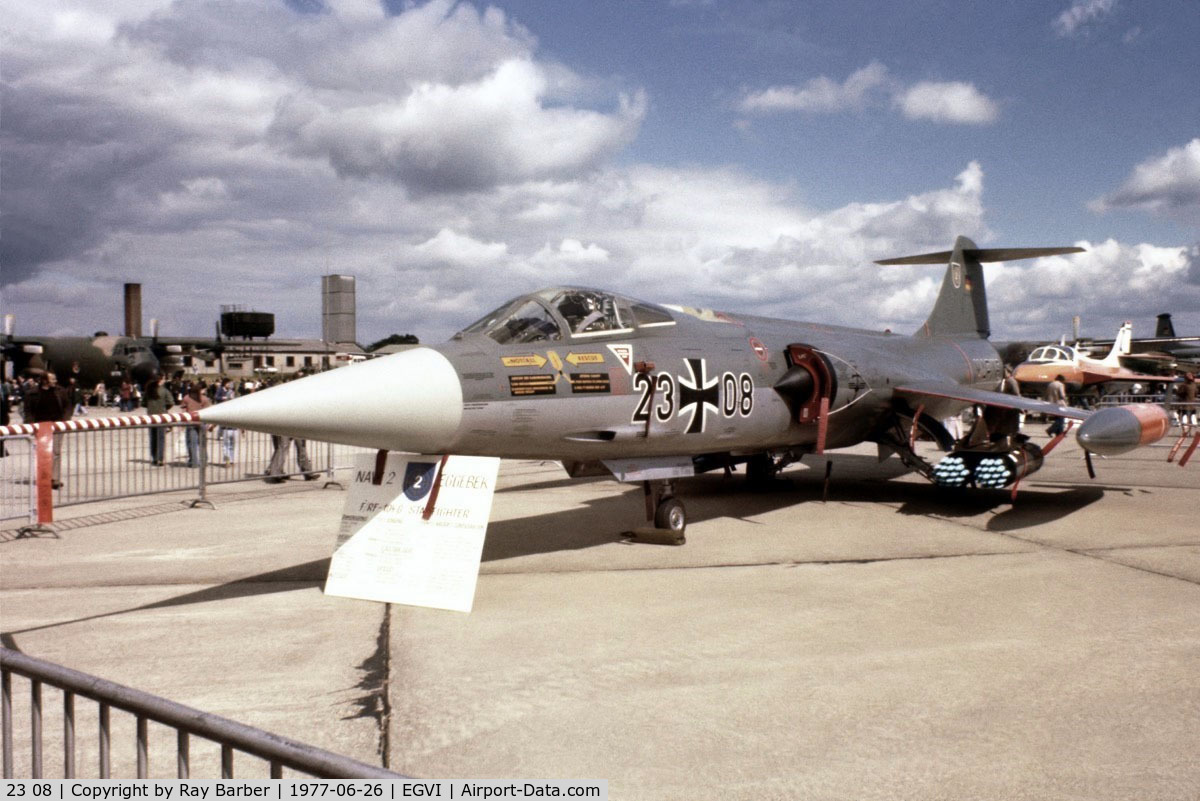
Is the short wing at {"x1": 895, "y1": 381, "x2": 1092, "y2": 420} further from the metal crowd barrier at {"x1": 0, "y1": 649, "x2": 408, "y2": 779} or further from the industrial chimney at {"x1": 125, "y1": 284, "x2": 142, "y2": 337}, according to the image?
the industrial chimney at {"x1": 125, "y1": 284, "x2": 142, "y2": 337}

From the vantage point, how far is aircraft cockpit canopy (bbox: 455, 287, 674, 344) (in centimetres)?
663

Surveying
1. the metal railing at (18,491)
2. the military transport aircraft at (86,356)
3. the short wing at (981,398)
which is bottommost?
the metal railing at (18,491)

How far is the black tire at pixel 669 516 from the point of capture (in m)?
7.90

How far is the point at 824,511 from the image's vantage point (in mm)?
10086

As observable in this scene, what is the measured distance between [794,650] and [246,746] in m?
3.68

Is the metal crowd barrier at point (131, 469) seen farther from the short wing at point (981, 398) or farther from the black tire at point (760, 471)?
the short wing at point (981, 398)

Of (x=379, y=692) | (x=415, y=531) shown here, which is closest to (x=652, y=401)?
(x=415, y=531)

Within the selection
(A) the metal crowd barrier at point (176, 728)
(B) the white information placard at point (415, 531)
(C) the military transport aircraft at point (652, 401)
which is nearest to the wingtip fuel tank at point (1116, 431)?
(C) the military transport aircraft at point (652, 401)

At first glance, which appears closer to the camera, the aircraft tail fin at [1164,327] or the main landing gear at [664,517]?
the main landing gear at [664,517]

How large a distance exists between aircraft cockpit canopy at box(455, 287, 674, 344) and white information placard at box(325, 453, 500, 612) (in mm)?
1118

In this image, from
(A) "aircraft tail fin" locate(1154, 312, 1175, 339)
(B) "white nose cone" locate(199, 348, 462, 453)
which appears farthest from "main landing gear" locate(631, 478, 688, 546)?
(A) "aircraft tail fin" locate(1154, 312, 1175, 339)

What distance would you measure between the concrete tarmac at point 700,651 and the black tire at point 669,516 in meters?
0.25

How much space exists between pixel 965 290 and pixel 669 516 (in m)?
10.4

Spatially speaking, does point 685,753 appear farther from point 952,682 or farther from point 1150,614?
point 1150,614
